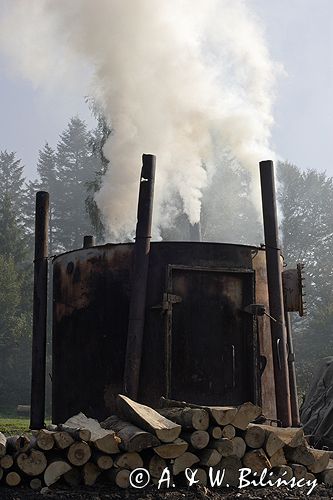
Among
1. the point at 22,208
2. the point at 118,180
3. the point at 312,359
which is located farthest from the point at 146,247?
the point at 22,208

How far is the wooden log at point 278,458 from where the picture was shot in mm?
6164

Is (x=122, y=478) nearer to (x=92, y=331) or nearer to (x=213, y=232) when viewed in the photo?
(x=92, y=331)

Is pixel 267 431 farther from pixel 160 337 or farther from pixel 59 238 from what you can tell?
pixel 59 238

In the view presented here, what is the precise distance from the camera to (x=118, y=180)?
508 inches

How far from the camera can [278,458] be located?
20.3ft

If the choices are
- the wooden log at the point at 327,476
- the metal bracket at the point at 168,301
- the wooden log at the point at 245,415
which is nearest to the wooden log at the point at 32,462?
the wooden log at the point at 245,415

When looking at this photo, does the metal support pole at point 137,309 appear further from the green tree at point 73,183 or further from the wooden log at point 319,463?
the green tree at point 73,183

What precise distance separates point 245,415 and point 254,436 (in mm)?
267

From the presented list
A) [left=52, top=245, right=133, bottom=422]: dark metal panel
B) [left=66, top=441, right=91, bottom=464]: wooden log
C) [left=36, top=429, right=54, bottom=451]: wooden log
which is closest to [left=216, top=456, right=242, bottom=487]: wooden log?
[left=66, top=441, right=91, bottom=464]: wooden log

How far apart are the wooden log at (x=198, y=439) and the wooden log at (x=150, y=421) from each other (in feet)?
0.53

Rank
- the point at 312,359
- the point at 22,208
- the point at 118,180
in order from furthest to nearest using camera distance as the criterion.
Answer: the point at 22,208 < the point at 312,359 < the point at 118,180

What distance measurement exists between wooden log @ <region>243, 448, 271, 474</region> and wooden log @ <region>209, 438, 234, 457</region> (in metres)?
0.22

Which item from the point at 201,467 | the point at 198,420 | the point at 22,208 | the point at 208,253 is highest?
the point at 22,208

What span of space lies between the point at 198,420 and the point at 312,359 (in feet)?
88.2
